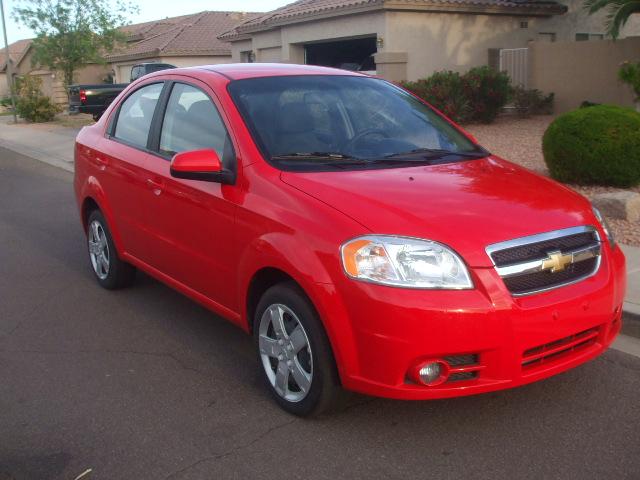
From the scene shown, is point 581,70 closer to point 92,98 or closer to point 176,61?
point 92,98

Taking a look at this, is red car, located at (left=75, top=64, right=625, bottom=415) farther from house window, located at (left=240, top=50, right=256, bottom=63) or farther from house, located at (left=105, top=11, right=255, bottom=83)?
house, located at (left=105, top=11, right=255, bottom=83)

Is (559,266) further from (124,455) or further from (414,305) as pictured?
(124,455)

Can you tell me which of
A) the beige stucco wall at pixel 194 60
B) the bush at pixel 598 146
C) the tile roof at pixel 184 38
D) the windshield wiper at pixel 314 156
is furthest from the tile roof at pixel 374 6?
the windshield wiper at pixel 314 156

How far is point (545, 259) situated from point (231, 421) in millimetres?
1818

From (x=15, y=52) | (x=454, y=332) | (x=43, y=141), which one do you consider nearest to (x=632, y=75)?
(x=454, y=332)

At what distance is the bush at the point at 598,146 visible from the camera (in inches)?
349

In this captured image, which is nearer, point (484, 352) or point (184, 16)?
point (484, 352)

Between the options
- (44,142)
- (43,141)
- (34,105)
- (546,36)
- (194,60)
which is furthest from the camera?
(194,60)

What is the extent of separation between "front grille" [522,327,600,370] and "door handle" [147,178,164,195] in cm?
266

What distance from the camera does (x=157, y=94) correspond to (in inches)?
221

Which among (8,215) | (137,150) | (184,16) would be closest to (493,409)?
(137,150)

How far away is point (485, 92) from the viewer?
16.9m

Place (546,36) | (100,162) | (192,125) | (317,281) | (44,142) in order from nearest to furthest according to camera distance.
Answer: (317,281) < (192,125) < (100,162) < (44,142) < (546,36)

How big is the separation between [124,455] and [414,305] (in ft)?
5.24
